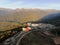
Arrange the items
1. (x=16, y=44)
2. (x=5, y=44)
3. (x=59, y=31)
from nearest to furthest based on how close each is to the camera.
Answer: (x=16, y=44) < (x=5, y=44) < (x=59, y=31)

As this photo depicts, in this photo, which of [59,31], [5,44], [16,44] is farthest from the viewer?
[59,31]

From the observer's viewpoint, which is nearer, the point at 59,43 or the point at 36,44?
the point at 36,44

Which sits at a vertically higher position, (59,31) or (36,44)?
(36,44)

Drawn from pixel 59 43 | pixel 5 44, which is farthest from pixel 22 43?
pixel 59 43

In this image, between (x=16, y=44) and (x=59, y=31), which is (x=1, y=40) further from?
(x=59, y=31)

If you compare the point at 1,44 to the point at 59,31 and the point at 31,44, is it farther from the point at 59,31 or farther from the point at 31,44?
the point at 59,31

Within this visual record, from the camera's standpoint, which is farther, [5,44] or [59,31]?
[59,31]

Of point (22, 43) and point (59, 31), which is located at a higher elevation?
point (22, 43)

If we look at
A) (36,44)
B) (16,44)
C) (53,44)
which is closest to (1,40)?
(16,44)
